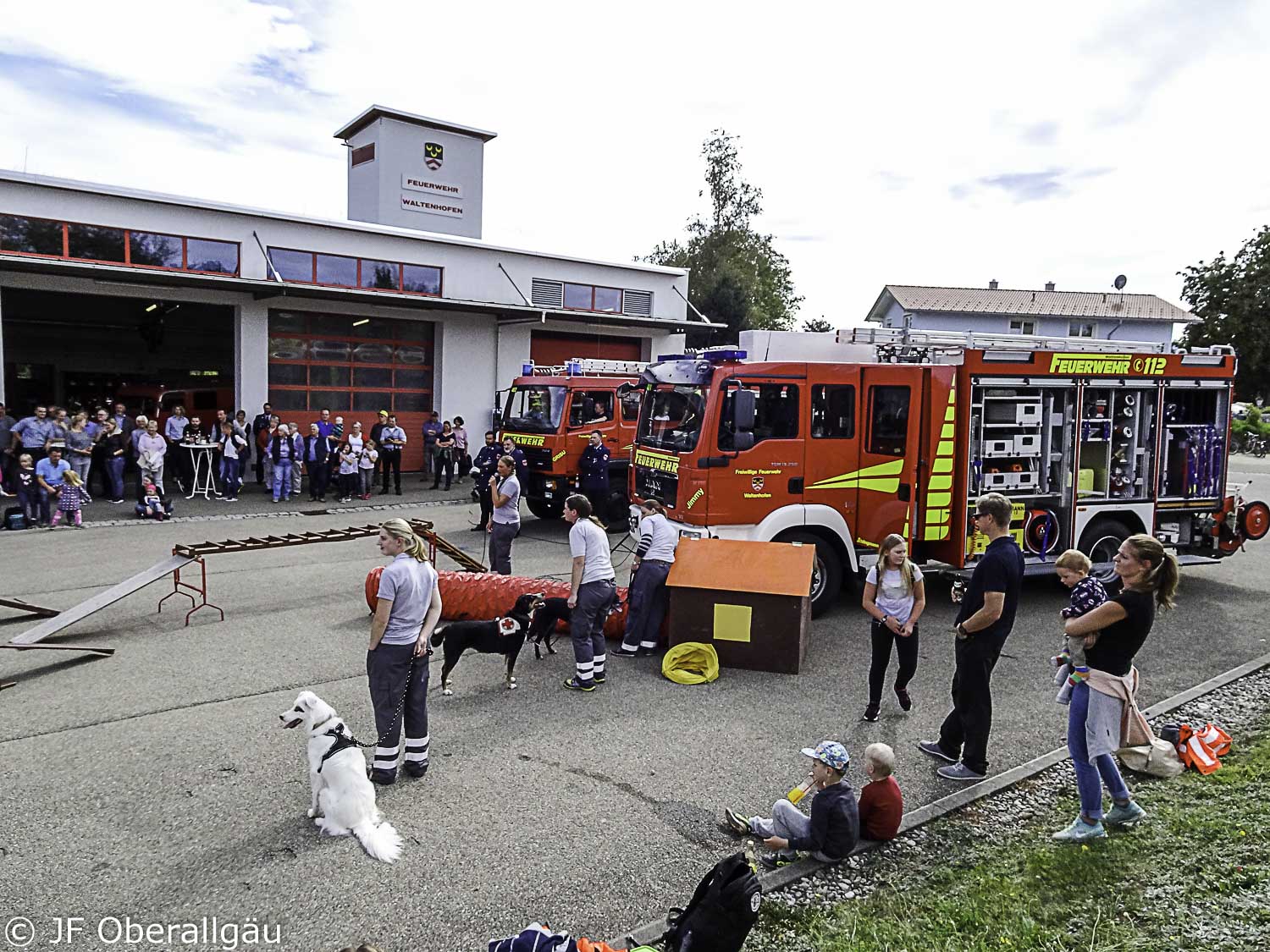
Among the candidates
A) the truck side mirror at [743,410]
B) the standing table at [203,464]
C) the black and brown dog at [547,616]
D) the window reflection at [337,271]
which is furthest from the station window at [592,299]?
the black and brown dog at [547,616]

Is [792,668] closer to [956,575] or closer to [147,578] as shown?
[956,575]

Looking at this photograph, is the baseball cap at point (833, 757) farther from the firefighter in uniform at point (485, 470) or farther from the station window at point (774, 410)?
the firefighter in uniform at point (485, 470)

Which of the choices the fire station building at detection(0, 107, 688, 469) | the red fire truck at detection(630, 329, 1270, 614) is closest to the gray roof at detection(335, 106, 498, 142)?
the fire station building at detection(0, 107, 688, 469)

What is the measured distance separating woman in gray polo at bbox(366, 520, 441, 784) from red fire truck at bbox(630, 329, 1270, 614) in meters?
4.36

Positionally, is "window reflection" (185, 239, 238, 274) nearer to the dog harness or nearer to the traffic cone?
the dog harness

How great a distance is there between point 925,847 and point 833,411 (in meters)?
5.60

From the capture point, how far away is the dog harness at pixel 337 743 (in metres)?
4.99

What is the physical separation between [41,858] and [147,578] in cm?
448

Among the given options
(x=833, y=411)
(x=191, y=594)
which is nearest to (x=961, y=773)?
(x=833, y=411)

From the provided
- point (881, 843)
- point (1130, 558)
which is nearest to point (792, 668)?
point (881, 843)

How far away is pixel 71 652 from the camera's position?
820 centimetres

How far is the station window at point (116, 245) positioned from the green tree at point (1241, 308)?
41.9m

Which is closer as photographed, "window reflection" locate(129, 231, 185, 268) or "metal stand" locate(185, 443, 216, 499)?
"window reflection" locate(129, 231, 185, 268)

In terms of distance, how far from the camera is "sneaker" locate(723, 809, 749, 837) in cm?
512
